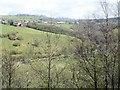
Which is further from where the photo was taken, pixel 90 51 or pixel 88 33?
pixel 90 51

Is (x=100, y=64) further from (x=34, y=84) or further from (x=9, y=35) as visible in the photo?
(x=9, y=35)

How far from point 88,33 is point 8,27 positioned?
34688 millimetres

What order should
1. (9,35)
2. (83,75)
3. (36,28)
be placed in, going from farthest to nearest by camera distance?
(36,28) < (9,35) < (83,75)

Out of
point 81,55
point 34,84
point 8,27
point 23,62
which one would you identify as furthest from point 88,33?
point 8,27

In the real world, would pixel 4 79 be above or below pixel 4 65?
below

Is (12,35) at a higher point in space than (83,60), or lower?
lower

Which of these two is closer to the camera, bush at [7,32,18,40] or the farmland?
the farmland

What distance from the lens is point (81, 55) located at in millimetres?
14195

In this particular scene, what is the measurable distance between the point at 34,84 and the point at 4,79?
4.11 metres

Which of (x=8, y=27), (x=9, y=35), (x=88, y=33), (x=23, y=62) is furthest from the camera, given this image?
(x=8, y=27)

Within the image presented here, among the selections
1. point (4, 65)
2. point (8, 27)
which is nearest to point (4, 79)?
point (4, 65)

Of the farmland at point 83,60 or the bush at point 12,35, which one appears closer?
the farmland at point 83,60

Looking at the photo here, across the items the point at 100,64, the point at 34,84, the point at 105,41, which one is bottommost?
the point at 34,84

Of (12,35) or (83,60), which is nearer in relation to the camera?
(83,60)
